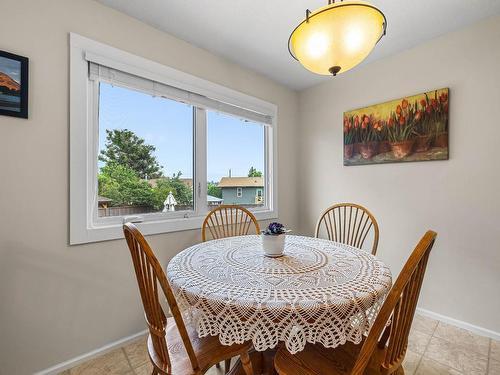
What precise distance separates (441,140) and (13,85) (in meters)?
2.94

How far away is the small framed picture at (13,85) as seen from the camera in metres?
1.32

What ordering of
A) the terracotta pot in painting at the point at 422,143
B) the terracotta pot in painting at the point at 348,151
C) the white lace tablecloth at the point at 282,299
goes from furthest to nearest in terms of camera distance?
the terracotta pot in painting at the point at 348,151 < the terracotta pot in painting at the point at 422,143 < the white lace tablecloth at the point at 282,299

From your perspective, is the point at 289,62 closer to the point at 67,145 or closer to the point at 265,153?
the point at 265,153

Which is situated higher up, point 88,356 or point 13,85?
point 13,85

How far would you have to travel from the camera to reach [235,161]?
2.60 meters

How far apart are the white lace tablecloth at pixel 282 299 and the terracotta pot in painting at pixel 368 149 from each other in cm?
153

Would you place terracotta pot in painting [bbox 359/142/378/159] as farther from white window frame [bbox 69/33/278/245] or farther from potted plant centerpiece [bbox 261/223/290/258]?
potted plant centerpiece [bbox 261/223/290/258]

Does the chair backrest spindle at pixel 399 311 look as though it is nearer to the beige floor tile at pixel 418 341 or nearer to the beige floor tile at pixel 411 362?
the beige floor tile at pixel 411 362

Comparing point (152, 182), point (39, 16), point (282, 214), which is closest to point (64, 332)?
point (152, 182)

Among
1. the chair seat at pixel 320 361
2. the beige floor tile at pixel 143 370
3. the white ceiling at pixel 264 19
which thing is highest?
the white ceiling at pixel 264 19

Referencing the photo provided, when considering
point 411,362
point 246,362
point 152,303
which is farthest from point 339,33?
point 411,362

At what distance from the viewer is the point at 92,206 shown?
5.43ft

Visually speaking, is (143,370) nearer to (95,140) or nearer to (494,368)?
(95,140)

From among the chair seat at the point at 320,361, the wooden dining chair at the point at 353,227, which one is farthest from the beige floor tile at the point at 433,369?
the chair seat at the point at 320,361
